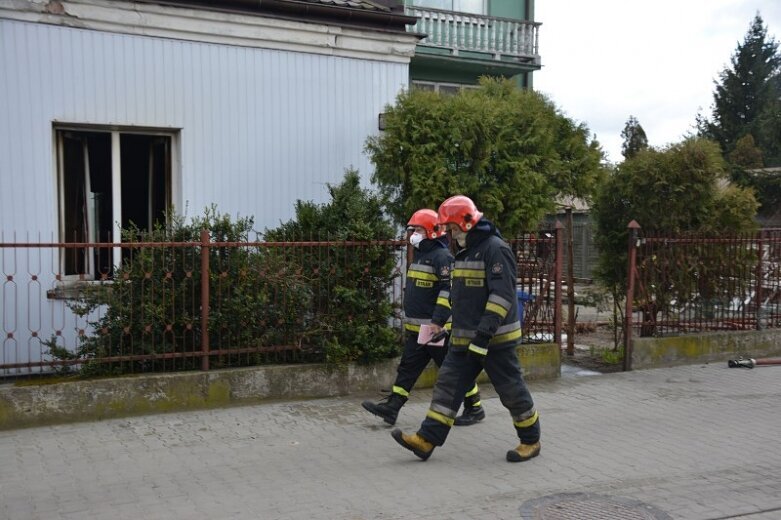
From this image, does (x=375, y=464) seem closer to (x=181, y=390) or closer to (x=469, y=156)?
(x=181, y=390)

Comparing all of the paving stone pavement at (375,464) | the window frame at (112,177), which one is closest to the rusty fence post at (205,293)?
the paving stone pavement at (375,464)

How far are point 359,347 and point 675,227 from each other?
15.3 ft

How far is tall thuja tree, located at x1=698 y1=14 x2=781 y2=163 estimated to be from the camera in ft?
141

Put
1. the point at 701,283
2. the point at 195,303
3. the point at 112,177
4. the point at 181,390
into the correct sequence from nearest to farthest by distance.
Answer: the point at 181,390 < the point at 195,303 < the point at 112,177 < the point at 701,283

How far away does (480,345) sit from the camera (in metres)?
5.54

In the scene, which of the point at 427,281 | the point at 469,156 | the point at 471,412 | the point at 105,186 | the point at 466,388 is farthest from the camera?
the point at 105,186

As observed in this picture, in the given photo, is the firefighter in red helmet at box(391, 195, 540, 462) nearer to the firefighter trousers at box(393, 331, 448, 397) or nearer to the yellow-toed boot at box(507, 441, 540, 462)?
the yellow-toed boot at box(507, 441, 540, 462)

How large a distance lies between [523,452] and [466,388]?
0.67 m

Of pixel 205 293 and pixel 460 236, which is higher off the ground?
pixel 460 236

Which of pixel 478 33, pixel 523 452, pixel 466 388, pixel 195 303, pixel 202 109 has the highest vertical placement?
pixel 478 33

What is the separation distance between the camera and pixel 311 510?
192 inches

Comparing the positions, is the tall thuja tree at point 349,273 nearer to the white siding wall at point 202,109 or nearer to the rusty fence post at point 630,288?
the white siding wall at point 202,109

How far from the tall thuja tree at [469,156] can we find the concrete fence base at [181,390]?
192cm

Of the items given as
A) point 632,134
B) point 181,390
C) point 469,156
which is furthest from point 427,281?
point 632,134
